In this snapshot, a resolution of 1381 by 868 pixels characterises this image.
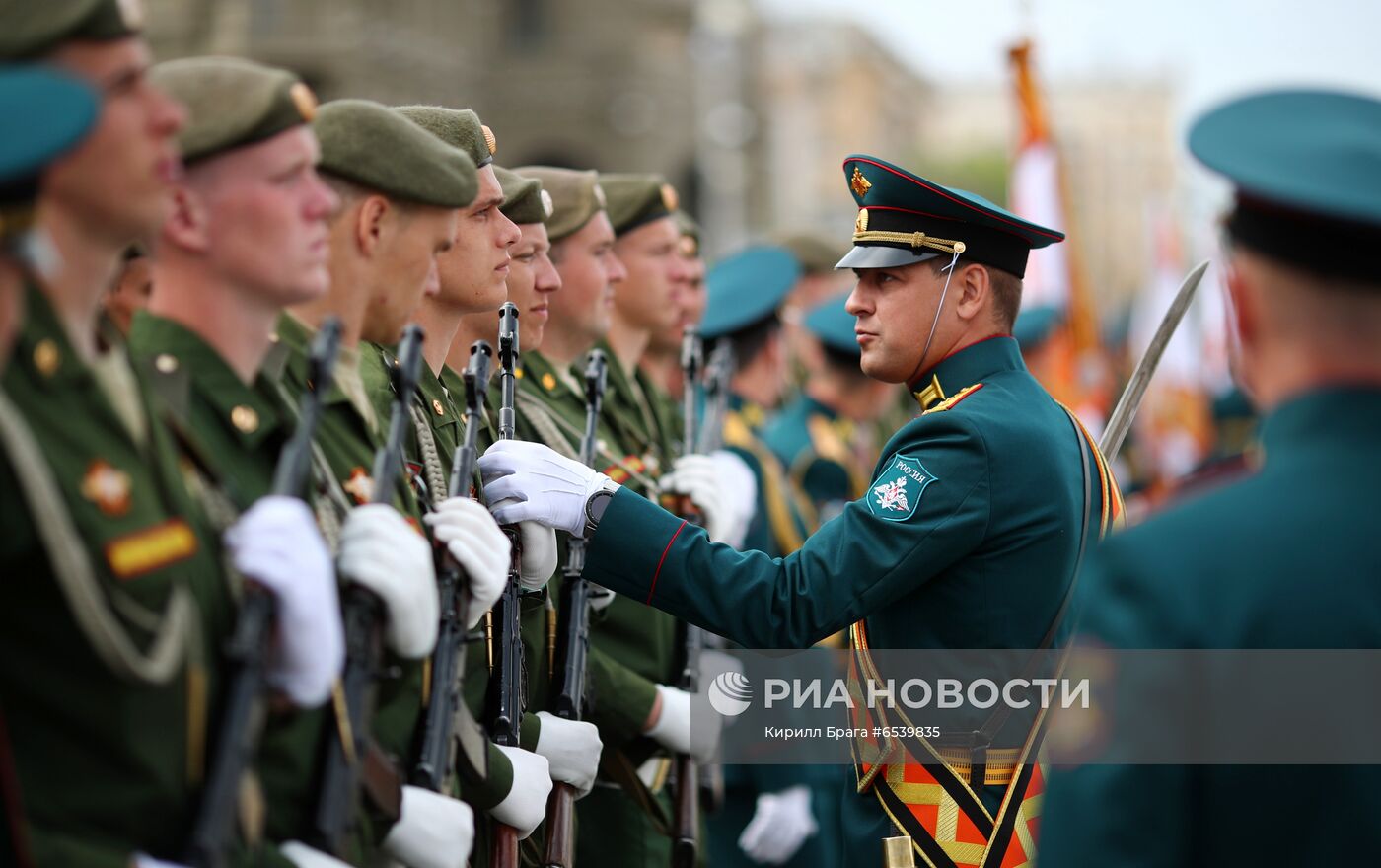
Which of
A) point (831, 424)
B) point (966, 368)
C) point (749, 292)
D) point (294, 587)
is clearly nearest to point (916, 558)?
point (966, 368)

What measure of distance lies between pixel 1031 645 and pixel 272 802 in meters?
2.00

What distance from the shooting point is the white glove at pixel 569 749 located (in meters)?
4.46

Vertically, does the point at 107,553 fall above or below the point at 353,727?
above

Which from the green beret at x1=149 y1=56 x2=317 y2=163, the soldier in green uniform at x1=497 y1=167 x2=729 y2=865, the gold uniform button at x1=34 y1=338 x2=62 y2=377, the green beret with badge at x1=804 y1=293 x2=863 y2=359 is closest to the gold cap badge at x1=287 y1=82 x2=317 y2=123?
the green beret at x1=149 y1=56 x2=317 y2=163

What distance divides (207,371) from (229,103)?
45cm

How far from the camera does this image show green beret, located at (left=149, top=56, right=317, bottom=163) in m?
3.12

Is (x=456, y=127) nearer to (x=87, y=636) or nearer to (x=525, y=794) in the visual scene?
(x=525, y=794)

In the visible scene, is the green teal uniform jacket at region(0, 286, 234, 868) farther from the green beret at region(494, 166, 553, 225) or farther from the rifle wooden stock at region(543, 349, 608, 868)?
the green beret at region(494, 166, 553, 225)

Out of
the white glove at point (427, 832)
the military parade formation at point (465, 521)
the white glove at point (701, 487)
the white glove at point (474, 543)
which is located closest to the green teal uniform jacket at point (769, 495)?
the white glove at point (701, 487)

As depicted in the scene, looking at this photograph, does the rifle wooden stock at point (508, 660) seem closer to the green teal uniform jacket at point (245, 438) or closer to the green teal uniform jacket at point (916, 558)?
the green teal uniform jacket at point (916, 558)

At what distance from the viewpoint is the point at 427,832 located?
11.1ft

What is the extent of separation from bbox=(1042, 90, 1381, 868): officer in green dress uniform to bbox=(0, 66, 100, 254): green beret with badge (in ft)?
5.24

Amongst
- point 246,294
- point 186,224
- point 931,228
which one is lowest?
point 931,228

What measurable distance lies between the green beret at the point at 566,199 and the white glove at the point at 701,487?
79 centimetres
